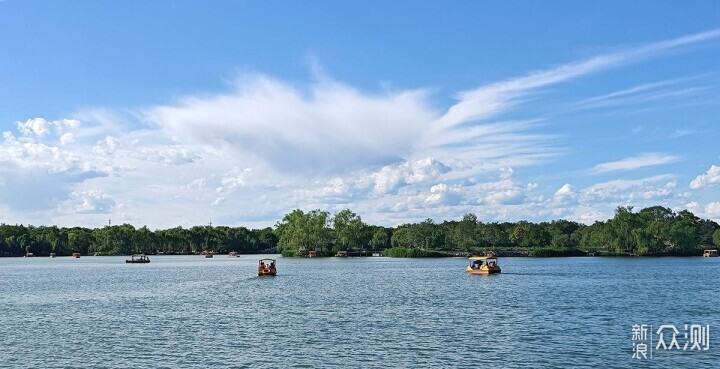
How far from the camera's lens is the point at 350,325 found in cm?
5878

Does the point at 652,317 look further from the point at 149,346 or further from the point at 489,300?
the point at 149,346

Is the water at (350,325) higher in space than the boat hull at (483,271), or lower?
lower

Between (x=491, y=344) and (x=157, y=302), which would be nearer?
(x=491, y=344)

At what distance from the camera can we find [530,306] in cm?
7175

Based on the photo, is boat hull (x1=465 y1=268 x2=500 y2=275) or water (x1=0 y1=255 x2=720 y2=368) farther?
boat hull (x1=465 y1=268 x2=500 y2=275)

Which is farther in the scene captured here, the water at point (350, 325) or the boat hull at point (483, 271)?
the boat hull at point (483, 271)

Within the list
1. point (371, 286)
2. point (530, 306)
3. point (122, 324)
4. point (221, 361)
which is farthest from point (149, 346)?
point (371, 286)

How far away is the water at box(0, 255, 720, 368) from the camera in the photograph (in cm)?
4391

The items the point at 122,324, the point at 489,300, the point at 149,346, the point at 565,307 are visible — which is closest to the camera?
the point at 149,346

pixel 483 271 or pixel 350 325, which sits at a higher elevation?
pixel 483 271

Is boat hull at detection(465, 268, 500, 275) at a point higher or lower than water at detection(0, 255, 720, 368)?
higher

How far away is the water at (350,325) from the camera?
43.9 m

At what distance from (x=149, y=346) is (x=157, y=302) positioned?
108 feet

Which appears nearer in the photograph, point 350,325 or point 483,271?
point 350,325
